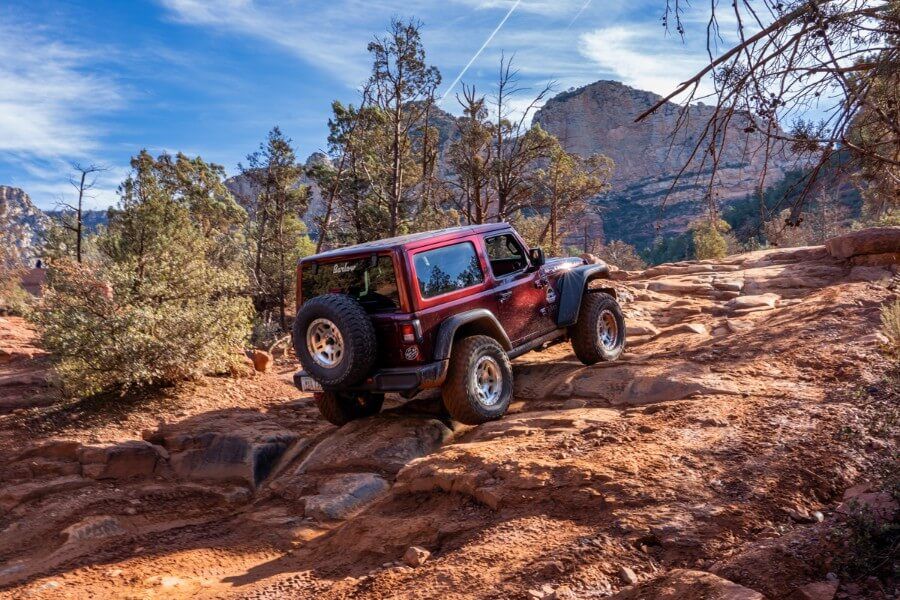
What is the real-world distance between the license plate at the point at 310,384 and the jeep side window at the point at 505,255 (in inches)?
86.2

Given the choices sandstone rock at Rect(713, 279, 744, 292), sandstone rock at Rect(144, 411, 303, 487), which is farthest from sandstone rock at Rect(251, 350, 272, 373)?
sandstone rock at Rect(713, 279, 744, 292)

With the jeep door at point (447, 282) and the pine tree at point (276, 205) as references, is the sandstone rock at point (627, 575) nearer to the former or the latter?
the jeep door at point (447, 282)

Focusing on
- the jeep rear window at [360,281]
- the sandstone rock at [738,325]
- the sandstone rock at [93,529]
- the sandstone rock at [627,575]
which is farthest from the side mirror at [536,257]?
the sandstone rock at [93,529]

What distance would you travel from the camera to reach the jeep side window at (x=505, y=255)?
20.7ft

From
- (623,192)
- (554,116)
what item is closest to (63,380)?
(623,192)

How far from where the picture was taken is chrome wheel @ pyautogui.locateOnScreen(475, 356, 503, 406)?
5477 millimetres

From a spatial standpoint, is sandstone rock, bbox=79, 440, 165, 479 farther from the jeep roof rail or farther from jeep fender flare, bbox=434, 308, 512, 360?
jeep fender flare, bbox=434, 308, 512, 360

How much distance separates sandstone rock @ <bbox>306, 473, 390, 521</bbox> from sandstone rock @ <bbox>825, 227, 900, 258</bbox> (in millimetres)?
11098

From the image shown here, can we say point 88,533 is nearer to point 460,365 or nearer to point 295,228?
point 460,365

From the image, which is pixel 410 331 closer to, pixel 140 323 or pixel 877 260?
pixel 140 323

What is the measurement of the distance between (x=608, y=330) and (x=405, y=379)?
3.19 metres

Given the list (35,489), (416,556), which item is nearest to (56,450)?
(35,489)

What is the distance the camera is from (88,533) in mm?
4629

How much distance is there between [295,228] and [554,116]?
329 ft
